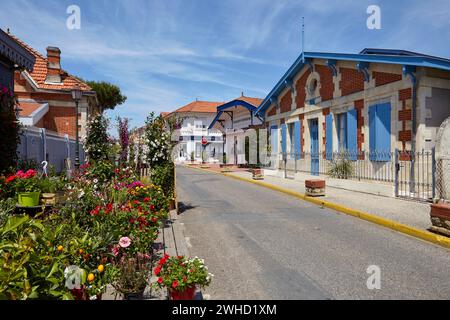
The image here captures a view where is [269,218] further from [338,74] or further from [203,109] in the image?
[203,109]

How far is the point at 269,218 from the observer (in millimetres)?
Answer: 8422

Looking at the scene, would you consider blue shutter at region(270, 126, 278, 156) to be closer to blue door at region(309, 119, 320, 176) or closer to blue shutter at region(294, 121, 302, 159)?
blue shutter at region(294, 121, 302, 159)

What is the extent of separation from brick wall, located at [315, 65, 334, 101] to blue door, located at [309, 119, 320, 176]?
169 centimetres

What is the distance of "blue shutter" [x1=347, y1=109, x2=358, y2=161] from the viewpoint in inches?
593

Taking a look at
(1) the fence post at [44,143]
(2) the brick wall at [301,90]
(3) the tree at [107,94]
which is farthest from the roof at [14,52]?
(3) the tree at [107,94]

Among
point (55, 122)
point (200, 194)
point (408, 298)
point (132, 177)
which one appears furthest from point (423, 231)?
point (55, 122)

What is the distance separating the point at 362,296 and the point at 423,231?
137 inches

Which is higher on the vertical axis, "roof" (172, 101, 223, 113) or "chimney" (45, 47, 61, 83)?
"roof" (172, 101, 223, 113)

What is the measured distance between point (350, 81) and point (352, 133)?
2.40 metres

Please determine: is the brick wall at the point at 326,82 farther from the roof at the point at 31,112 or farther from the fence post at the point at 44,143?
the roof at the point at 31,112

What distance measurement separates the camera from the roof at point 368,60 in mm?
11039

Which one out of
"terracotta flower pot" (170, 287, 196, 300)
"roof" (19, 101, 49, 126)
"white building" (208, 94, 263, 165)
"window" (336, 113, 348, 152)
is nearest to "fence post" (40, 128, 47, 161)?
"roof" (19, 101, 49, 126)

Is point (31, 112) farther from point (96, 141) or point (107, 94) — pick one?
point (107, 94)
